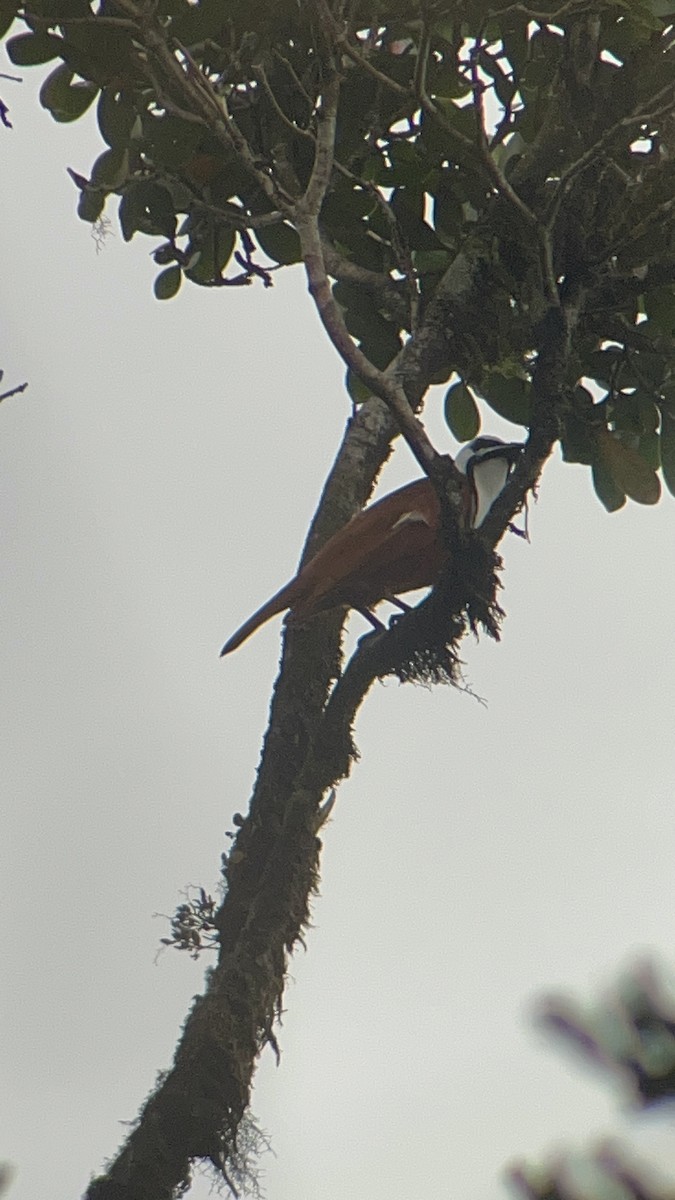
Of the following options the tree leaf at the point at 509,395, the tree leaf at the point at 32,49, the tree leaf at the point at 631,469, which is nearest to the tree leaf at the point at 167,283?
the tree leaf at the point at 32,49

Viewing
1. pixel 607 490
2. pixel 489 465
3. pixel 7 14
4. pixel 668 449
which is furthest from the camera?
pixel 489 465

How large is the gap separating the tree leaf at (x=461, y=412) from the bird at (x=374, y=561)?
164 mm

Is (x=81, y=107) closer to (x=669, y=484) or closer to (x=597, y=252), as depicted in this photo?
(x=597, y=252)

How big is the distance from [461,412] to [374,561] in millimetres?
513

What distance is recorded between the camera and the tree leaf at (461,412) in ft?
12.7

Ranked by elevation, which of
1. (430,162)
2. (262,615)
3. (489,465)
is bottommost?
(262,615)

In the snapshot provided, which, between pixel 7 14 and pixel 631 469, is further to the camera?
pixel 631 469

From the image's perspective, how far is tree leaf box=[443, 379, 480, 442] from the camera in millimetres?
3867

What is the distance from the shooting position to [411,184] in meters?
3.23

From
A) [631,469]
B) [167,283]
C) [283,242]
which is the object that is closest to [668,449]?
[631,469]

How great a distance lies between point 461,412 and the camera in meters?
3.88

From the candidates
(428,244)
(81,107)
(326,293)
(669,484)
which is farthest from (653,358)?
(81,107)

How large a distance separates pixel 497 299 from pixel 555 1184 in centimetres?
272

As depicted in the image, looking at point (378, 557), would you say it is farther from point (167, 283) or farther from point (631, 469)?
point (167, 283)
